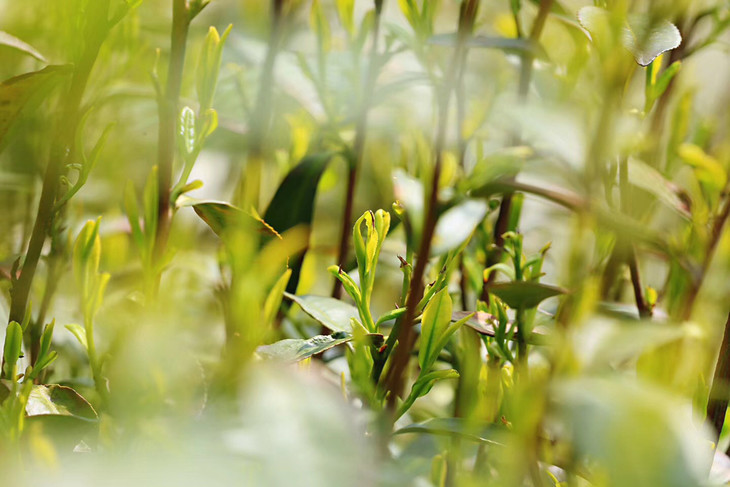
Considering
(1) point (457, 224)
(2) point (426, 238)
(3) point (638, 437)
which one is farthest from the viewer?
(1) point (457, 224)

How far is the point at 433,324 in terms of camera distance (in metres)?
0.32

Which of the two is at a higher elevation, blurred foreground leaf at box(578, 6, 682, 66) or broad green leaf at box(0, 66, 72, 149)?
blurred foreground leaf at box(578, 6, 682, 66)

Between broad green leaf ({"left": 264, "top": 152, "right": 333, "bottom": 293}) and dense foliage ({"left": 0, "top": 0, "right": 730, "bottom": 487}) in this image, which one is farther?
broad green leaf ({"left": 264, "top": 152, "right": 333, "bottom": 293})

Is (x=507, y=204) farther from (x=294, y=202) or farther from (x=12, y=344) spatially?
(x=12, y=344)

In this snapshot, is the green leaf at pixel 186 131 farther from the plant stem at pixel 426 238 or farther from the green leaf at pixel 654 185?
the green leaf at pixel 654 185

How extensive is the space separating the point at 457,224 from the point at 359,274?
133 millimetres

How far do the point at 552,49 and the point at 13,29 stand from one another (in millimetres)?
440

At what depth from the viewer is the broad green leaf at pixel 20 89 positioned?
1.15 ft

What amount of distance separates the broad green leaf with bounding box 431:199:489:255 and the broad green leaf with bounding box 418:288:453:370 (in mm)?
80

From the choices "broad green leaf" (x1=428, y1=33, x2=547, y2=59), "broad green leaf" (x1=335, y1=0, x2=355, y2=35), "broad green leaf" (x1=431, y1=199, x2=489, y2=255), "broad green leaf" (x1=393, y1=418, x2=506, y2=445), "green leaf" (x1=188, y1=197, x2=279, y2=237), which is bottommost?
"broad green leaf" (x1=393, y1=418, x2=506, y2=445)

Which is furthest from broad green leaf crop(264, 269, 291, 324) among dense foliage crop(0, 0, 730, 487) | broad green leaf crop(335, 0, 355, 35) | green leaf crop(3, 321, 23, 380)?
broad green leaf crop(335, 0, 355, 35)

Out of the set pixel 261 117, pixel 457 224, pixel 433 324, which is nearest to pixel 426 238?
pixel 433 324

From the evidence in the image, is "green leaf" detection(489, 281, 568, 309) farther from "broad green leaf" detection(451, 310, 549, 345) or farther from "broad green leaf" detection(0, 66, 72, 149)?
"broad green leaf" detection(0, 66, 72, 149)

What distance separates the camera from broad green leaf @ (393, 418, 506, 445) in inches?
11.9
